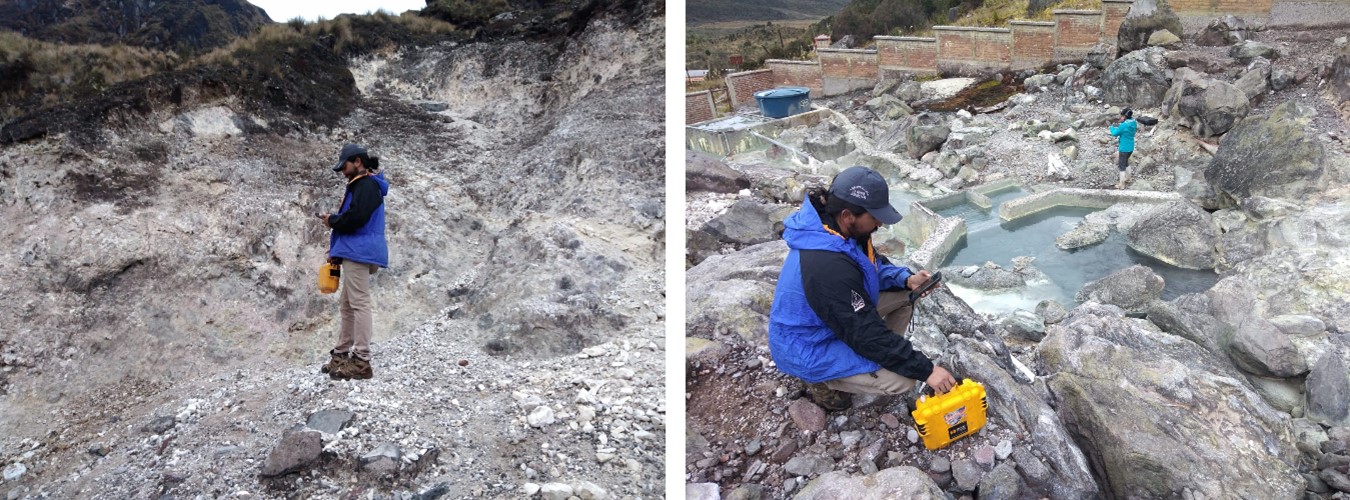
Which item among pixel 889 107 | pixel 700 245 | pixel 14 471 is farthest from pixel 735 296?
pixel 889 107

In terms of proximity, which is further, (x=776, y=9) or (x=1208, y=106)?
(x=776, y=9)

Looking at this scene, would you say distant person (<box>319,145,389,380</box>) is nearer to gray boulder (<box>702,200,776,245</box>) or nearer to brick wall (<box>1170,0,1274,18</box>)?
gray boulder (<box>702,200,776,245</box>)

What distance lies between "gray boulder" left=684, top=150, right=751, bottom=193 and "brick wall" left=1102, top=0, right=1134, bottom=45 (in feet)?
24.9

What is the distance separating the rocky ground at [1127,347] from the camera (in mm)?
2344

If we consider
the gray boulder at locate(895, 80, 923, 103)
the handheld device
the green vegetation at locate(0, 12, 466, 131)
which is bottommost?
the gray boulder at locate(895, 80, 923, 103)

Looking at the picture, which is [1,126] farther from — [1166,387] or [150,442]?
[1166,387]

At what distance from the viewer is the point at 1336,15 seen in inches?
285

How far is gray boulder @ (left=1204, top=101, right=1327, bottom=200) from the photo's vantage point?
13.6 ft

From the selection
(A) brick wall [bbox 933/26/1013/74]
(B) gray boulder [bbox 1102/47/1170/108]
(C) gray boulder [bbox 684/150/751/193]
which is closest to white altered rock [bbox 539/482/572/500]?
(C) gray boulder [bbox 684/150/751/193]

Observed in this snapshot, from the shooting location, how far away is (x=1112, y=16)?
33.6 feet

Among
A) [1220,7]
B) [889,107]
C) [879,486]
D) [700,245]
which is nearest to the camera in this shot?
[879,486]

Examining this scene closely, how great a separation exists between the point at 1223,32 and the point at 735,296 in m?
7.94

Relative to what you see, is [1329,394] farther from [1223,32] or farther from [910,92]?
[910,92]

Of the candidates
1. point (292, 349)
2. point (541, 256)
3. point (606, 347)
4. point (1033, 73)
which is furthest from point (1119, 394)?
point (1033, 73)
